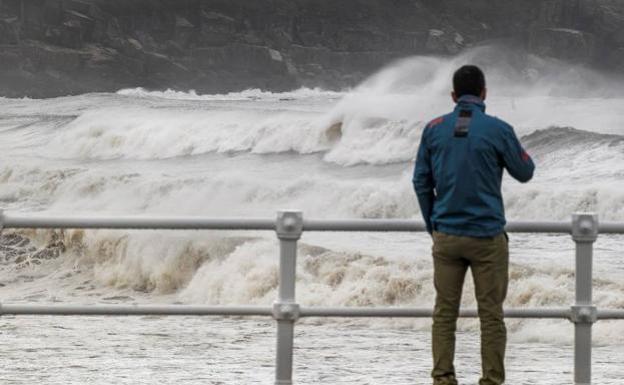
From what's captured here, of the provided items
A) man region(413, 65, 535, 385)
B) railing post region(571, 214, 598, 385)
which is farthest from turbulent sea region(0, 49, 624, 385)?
man region(413, 65, 535, 385)

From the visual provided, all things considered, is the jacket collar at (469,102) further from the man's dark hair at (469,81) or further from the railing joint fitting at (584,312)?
the railing joint fitting at (584,312)

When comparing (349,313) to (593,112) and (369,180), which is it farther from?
(593,112)

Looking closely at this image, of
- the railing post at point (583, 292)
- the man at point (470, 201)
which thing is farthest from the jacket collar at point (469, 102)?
the railing post at point (583, 292)

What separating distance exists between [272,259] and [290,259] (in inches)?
538

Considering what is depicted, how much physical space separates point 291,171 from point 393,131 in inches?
168

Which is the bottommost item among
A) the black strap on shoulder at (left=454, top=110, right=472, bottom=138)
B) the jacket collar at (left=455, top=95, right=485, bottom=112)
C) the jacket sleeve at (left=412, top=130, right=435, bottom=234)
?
the jacket sleeve at (left=412, top=130, right=435, bottom=234)

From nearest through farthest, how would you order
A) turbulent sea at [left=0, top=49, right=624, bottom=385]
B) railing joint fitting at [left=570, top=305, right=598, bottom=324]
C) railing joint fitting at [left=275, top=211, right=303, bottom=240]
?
Answer: railing joint fitting at [left=275, top=211, right=303, bottom=240]
railing joint fitting at [left=570, top=305, right=598, bottom=324]
turbulent sea at [left=0, top=49, right=624, bottom=385]

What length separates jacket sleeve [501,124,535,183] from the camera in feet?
16.3

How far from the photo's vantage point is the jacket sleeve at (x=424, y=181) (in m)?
5.05

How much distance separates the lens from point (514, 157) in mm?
4984

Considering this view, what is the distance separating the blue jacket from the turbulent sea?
298 cm

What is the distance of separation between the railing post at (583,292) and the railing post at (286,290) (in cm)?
117

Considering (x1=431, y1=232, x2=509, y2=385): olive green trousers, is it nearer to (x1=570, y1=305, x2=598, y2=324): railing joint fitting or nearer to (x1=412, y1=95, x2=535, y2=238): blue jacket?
(x1=412, y1=95, x2=535, y2=238): blue jacket

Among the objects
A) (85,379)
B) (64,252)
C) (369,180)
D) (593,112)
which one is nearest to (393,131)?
(369,180)
